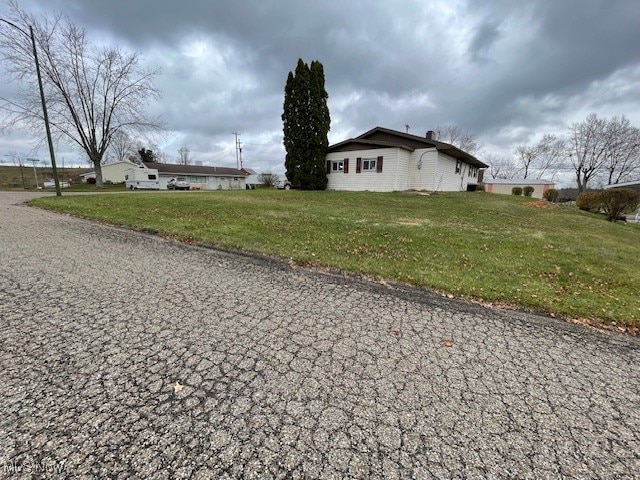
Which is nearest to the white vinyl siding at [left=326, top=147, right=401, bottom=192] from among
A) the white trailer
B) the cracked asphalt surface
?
the cracked asphalt surface

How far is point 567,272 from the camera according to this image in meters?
5.29

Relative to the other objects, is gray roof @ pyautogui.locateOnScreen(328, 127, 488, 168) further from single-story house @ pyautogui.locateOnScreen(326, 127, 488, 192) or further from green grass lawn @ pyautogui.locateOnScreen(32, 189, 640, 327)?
green grass lawn @ pyautogui.locateOnScreen(32, 189, 640, 327)

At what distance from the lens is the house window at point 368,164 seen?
71.0 ft

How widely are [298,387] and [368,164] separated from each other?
21103 mm

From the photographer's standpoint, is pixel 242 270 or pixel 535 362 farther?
pixel 242 270

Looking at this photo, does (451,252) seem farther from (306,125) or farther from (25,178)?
(25,178)

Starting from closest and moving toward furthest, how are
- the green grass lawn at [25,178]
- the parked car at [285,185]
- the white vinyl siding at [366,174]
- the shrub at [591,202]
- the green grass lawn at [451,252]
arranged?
the green grass lawn at [451,252], the shrub at [591,202], the white vinyl siding at [366,174], the parked car at [285,185], the green grass lawn at [25,178]

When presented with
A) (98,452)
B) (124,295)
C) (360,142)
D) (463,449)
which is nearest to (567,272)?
(463,449)

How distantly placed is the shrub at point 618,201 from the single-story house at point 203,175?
44.1 metres

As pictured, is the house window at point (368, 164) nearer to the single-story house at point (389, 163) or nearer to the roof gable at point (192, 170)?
the single-story house at point (389, 163)

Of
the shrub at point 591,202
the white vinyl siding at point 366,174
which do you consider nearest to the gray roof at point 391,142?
the white vinyl siding at point 366,174

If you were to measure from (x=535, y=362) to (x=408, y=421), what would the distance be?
157 cm

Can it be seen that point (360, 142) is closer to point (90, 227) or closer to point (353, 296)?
point (90, 227)

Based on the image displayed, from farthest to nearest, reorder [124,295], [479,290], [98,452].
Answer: [479,290], [124,295], [98,452]
